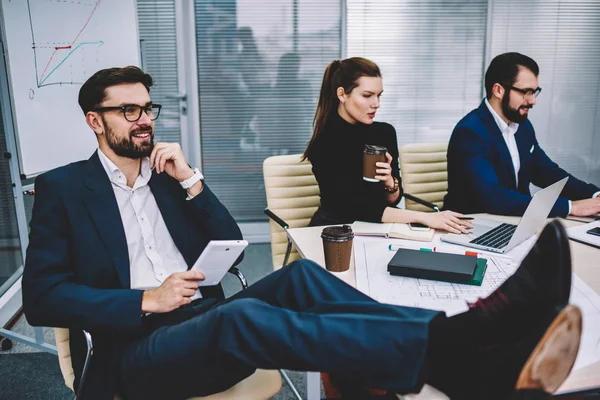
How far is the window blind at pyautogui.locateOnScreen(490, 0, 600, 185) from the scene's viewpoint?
165 inches

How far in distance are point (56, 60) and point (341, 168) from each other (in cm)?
153

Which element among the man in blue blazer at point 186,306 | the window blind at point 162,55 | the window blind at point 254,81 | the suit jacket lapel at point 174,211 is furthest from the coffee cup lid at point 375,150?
the window blind at point 162,55

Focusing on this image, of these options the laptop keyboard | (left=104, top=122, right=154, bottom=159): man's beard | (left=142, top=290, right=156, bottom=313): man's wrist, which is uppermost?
(left=104, top=122, right=154, bottom=159): man's beard

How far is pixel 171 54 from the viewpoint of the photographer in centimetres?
413

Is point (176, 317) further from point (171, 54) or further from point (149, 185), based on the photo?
→ point (171, 54)

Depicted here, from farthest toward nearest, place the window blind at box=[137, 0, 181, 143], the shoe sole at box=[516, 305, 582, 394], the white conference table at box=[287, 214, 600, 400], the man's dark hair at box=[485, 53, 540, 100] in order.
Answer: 1. the window blind at box=[137, 0, 181, 143]
2. the man's dark hair at box=[485, 53, 540, 100]
3. the white conference table at box=[287, 214, 600, 400]
4. the shoe sole at box=[516, 305, 582, 394]

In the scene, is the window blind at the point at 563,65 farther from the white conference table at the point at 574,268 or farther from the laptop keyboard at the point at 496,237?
the laptop keyboard at the point at 496,237

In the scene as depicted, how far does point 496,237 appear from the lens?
6.17ft

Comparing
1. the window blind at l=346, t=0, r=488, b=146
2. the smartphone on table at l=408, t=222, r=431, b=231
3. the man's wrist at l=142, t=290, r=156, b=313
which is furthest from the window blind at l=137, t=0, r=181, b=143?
the man's wrist at l=142, t=290, r=156, b=313

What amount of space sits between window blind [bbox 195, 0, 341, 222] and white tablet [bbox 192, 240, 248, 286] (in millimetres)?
2716

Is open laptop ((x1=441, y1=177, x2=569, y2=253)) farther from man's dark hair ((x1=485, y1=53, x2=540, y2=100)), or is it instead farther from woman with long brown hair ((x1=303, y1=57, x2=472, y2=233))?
man's dark hair ((x1=485, y1=53, x2=540, y2=100))

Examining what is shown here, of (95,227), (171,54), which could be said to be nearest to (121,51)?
(171,54)

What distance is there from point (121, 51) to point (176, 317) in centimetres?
181

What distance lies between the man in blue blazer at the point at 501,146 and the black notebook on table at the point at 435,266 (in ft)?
2.97
